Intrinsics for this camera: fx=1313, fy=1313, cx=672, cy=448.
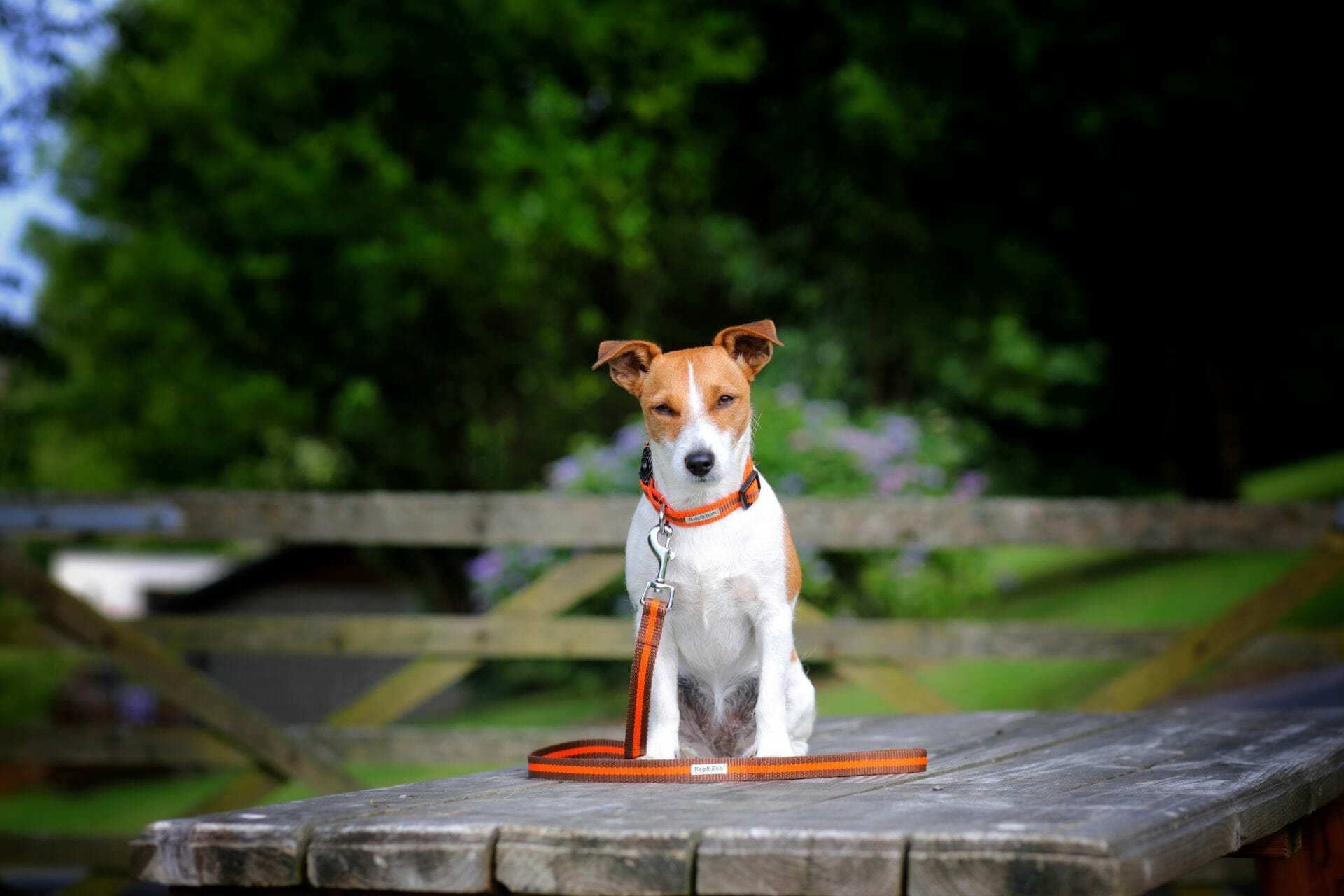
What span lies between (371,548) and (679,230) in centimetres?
569

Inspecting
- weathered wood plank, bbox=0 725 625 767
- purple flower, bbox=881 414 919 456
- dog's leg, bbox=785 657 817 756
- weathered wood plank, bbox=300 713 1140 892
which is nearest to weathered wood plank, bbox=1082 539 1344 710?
weathered wood plank, bbox=0 725 625 767

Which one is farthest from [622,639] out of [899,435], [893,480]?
[899,435]

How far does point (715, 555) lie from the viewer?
2807mm

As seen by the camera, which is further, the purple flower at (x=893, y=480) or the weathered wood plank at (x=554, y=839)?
the purple flower at (x=893, y=480)

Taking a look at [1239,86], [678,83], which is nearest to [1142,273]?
[1239,86]

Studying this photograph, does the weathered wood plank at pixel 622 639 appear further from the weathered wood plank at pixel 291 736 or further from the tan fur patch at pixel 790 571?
the tan fur patch at pixel 790 571

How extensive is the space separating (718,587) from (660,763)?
15.6 inches

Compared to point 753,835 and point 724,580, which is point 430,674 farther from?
point 753,835

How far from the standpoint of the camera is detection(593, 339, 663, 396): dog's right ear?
9.47 feet

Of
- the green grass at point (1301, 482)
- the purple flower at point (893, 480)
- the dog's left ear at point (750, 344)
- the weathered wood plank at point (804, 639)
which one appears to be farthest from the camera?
the green grass at point (1301, 482)

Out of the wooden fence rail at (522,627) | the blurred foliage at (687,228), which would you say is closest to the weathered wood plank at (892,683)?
the wooden fence rail at (522,627)

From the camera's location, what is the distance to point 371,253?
13617 millimetres

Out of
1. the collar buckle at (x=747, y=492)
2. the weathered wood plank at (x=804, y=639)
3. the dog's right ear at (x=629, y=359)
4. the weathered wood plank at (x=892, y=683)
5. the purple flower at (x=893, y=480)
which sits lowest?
the collar buckle at (x=747, y=492)

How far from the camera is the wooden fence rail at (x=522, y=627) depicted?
519 centimetres
